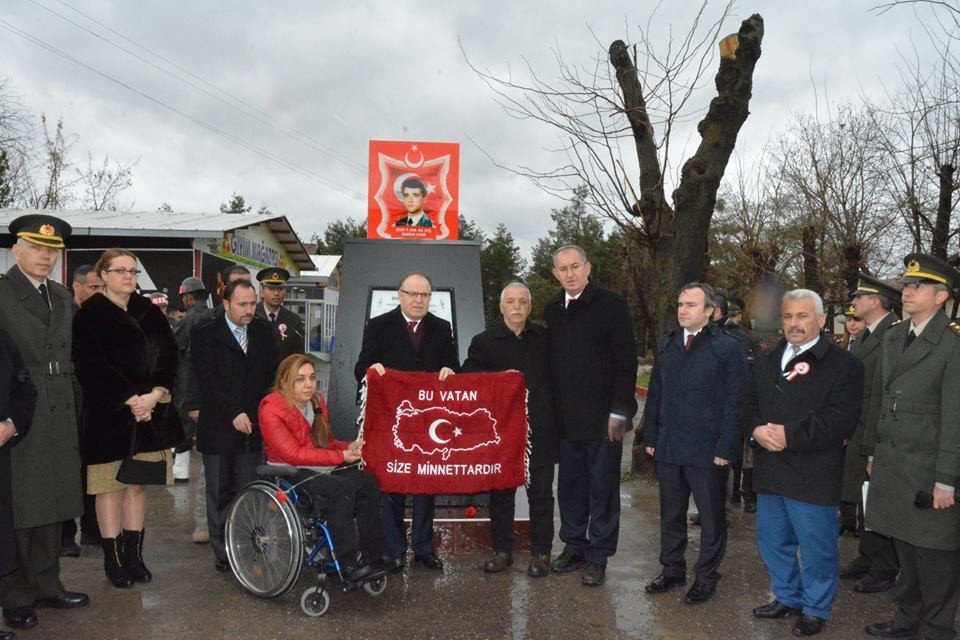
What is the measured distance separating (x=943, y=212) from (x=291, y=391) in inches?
414

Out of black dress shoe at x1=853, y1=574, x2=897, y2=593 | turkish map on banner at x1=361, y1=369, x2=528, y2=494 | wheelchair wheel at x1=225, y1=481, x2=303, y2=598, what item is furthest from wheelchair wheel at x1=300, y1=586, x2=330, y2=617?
black dress shoe at x1=853, y1=574, x2=897, y2=593

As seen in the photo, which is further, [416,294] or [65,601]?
[416,294]

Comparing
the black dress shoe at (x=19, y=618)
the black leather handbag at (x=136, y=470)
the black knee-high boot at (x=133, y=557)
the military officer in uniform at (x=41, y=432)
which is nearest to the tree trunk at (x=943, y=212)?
the black leather handbag at (x=136, y=470)

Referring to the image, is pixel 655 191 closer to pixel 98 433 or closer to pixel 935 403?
pixel 935 403

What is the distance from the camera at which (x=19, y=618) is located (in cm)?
416

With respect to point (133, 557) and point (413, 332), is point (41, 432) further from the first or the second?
point (413, 332)

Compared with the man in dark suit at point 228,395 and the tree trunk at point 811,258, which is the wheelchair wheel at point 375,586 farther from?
the tree trunk at point 811,258

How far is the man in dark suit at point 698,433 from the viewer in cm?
464

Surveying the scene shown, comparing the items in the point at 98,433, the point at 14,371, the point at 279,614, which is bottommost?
the point at 279,614

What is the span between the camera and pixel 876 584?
4.97 metres

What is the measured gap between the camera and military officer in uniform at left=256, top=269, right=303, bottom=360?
6332mm

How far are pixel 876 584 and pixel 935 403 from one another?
1.59 m

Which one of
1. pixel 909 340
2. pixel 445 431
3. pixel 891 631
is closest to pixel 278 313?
pixel 445 431

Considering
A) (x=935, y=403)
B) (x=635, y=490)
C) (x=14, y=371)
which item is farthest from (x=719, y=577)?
(x=14, y=371)
